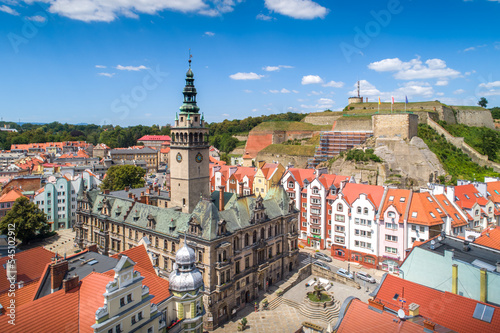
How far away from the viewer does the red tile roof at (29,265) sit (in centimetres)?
2775

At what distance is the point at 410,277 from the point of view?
2980cm

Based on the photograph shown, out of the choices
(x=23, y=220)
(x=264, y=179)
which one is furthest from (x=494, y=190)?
(x=23, y=220)

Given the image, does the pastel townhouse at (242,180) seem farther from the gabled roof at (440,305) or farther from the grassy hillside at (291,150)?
the gabled roof at (440,305)

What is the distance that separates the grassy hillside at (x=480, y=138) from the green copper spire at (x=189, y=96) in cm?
7766

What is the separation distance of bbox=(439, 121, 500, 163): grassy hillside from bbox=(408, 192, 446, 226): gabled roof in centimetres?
5097

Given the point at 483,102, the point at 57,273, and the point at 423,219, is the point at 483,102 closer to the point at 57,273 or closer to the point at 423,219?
the point at 423,219

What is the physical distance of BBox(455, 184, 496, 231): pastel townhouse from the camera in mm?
50062

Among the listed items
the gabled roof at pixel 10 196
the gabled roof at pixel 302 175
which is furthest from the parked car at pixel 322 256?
the gabled roof at pixel 10 196

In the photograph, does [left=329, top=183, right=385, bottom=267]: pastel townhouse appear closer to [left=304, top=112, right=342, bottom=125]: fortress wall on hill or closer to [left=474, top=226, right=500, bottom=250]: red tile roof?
[left=474, top=226, right=500, bottom=250]: red tile roof

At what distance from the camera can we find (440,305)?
22.9 meters

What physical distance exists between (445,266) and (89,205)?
47.7 m

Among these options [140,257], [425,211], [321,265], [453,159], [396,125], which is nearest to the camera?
[140,257]

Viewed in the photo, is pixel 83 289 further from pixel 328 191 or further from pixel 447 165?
pixel 447 165

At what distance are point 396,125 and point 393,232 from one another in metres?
43.8
